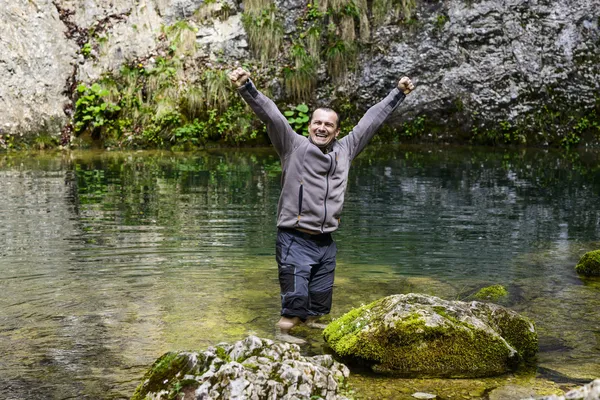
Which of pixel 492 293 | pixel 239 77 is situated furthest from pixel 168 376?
pixel 492 293

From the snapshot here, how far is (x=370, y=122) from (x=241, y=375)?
2947 mm

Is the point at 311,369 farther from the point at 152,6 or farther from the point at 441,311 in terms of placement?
the point at 152,6

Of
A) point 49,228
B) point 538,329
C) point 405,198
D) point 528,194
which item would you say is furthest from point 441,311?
point 528,194

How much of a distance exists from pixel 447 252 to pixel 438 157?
11530 millimetres

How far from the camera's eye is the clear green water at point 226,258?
16.0 ft

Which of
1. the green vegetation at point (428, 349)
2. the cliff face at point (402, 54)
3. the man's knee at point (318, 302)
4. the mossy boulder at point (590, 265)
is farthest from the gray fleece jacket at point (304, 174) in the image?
the cliff face at point (402, 54)

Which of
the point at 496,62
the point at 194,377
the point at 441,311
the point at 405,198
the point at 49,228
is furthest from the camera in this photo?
the point at 496,62

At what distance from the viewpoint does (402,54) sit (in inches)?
930

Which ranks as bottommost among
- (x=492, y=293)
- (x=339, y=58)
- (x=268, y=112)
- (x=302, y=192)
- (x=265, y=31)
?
(x=492, y=293)

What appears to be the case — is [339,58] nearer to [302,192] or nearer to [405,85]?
[405,85]

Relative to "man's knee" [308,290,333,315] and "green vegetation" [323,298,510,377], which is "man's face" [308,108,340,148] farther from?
"green vegetation" [323,298,510,377]

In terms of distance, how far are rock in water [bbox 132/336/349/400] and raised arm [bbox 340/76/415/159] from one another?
7.70 feet

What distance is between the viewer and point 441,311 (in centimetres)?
482

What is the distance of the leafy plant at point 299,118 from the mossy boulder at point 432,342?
17777 mm
